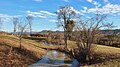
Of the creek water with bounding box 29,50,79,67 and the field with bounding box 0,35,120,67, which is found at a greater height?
the field with bounding box 0,35,120,67

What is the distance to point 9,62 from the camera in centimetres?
2991

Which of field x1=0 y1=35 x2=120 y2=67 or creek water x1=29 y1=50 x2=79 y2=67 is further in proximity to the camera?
creek water x1=29 y1=50 x2=79 y2=67

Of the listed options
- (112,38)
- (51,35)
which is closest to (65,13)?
(112,38)

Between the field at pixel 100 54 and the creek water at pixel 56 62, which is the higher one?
the field at pixel 100 54

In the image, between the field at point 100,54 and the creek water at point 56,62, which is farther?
the creek water at point 56,62

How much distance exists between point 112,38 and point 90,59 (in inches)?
1469

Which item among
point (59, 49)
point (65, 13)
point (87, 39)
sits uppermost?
point (65, 13)

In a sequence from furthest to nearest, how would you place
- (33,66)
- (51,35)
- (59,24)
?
(51,35) < (59,24) < (33,66)

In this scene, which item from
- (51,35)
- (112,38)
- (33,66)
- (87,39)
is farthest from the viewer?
(51,35)

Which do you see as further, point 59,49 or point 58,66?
point 59,49

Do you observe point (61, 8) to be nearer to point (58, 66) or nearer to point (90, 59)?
point (90, 59)

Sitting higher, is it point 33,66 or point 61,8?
point 61,8

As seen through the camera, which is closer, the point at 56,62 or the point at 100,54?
the point at 56,62

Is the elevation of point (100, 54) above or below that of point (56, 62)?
above
